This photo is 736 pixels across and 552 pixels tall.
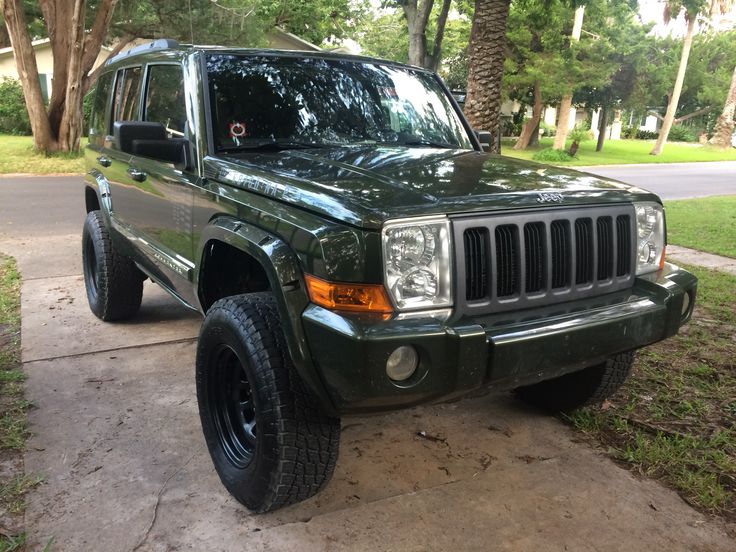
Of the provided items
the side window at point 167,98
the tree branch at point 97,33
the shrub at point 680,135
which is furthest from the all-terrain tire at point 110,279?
the shrub at point 680,135

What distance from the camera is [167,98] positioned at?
3.65m

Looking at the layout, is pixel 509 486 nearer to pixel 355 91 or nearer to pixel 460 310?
pixel 460 310

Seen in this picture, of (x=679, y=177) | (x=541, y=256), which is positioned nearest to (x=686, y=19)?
(x=679, y=177)

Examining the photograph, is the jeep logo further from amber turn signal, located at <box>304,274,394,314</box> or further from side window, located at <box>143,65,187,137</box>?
side window, located at <box>143,65,187,137</box>

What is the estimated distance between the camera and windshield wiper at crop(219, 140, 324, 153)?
3.15m

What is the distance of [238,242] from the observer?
2617 mm

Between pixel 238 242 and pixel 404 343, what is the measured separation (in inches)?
35.6

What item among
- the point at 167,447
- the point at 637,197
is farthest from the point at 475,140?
the point at 167,447

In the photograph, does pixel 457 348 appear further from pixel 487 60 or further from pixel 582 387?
pixel 487 60

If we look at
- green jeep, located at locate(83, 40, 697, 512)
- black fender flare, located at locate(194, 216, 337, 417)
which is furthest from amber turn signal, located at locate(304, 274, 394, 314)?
black fender flare, located at locate(194, 216, 337, 417)

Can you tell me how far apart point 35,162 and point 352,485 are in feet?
52.3

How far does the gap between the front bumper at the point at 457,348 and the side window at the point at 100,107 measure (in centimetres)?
347

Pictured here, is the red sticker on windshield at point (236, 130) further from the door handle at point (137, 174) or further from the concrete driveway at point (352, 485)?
the concrete driveway at point (352, 485)

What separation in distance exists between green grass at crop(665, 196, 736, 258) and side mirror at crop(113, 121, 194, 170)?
6.84 meters
